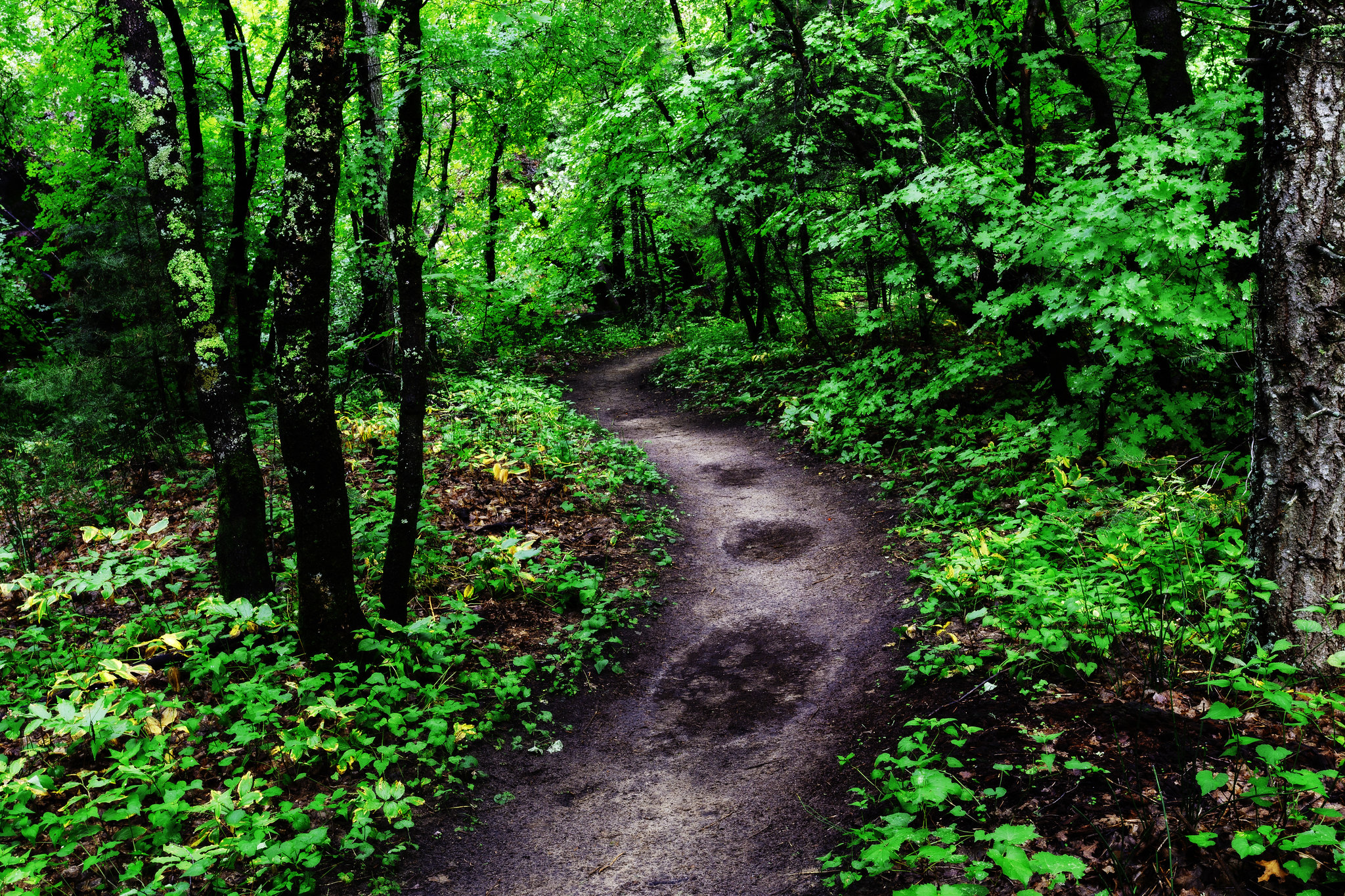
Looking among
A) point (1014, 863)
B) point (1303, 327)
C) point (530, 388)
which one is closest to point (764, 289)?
point (530, 388)

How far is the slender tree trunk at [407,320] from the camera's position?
5.09 meters

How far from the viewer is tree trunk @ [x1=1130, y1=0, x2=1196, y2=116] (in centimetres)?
670

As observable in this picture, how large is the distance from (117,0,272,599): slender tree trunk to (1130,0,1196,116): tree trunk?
889 centimetres

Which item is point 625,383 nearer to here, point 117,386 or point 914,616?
point 117,386

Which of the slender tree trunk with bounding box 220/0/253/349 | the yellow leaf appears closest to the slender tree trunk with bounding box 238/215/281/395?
the slender tree trunk with bounding box 220/0/253/349

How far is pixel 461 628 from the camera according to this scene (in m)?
5.64

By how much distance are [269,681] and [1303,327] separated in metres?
6.52

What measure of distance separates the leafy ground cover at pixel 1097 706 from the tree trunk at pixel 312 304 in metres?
3.83

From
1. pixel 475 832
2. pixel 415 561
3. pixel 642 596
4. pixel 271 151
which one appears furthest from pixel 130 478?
pixel 475 832

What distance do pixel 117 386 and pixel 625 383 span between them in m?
10.6

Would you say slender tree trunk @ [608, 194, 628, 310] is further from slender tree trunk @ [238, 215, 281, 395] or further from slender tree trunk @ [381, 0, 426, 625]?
slender tree trunk @ [381, 0, 426, 625]

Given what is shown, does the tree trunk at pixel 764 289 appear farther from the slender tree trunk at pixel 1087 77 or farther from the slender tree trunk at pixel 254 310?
the slender tree trunk at pixel 254 310

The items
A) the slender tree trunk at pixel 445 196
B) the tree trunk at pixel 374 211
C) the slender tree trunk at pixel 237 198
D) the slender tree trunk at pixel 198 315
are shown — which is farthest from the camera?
the slender tree trunk at pixel 237 198

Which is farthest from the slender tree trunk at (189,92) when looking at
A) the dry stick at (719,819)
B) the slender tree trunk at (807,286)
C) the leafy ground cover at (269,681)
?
the slender tree trunk at (807,286)
